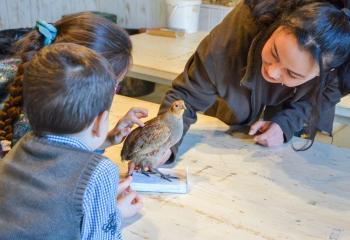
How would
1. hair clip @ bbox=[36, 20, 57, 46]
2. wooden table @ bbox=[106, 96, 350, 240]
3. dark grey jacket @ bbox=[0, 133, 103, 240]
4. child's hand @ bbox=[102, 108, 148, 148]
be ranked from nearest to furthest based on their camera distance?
1. dark grey jacket @ bbox=[0, 133, 103, 240]
2. wooden table @ bbox=[106, 96, 350, 240]
3. hair clip @ bbox=[36, 20, 57, 46]
4. child's hand @ bbox=[102, 108, 148, 148]

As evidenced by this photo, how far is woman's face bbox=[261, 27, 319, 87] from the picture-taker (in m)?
0.95

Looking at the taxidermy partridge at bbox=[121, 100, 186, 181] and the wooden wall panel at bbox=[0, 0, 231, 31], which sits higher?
the taxidermy partridge at bbox=[121, 100, 186, 181]

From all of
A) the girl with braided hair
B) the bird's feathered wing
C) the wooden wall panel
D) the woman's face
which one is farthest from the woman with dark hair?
the wooden wall panel

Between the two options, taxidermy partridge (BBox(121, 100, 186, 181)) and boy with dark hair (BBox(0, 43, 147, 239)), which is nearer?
boy with dark hair (BBox(0, 43, 147, 239))

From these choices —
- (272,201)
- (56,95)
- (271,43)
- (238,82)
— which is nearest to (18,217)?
(56,95)

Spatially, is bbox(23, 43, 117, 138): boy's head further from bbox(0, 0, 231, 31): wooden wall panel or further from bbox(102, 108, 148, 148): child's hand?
bbox(0, 0, 231, 31): wooden wall panel

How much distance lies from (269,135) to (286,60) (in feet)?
0.91

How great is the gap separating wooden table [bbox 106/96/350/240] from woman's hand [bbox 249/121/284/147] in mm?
18

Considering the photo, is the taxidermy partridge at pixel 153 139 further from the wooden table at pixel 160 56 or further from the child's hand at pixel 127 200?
the wooden table at pixel 160 56

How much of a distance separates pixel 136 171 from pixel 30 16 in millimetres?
1779

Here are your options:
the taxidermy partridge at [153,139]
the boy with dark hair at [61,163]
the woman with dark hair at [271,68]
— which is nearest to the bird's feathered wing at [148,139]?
the taxidermy partridge at [153,139]

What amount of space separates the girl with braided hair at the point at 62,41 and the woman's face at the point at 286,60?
33 cm

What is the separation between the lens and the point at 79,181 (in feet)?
2.10

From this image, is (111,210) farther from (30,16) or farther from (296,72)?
(30,16)
